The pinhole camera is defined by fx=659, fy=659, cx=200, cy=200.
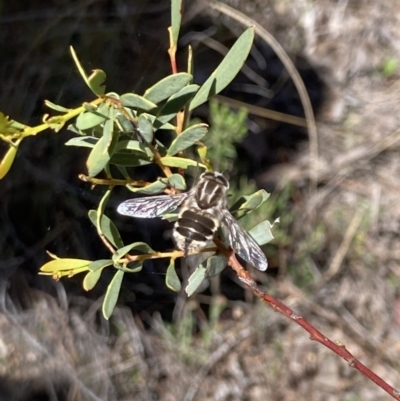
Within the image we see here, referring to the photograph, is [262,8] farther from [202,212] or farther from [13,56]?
[202,212]

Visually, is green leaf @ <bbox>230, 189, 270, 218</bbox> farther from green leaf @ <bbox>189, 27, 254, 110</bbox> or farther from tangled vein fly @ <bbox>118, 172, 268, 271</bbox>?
green leaf @ <bbox>189, 27, 254, 110</bbox>

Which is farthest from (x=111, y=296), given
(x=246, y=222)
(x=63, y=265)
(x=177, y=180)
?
(x=246, y=222)

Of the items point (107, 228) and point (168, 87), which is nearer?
point (168, 87)

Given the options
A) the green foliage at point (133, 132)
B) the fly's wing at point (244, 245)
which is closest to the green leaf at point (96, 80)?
the green foliage at point (133, 132)

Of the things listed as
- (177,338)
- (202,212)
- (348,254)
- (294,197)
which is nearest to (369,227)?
(348,254)

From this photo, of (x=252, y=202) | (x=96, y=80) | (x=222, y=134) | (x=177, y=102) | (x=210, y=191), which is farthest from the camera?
(x=222, y=134)

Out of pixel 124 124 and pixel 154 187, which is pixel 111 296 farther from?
pixel 124 124

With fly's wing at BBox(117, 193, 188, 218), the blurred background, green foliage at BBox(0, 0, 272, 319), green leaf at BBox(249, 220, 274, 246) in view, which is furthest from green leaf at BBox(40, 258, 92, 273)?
the blurred background
